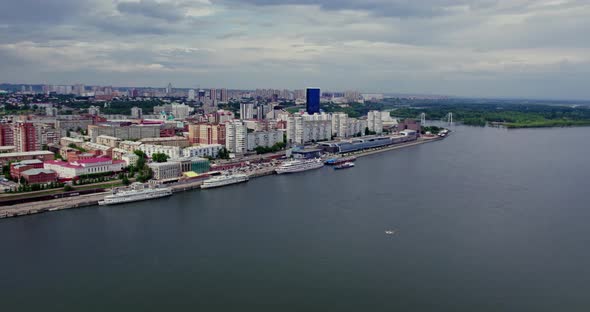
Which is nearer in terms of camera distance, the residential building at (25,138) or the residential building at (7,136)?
the residential building at (25,138)

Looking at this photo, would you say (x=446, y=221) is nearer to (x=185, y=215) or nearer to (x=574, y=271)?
(x=574, y=271)

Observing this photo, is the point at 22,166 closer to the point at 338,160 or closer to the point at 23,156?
the point at 23,156

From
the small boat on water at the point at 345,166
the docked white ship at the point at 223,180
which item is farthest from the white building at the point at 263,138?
the docked white ship at the point at 223,180

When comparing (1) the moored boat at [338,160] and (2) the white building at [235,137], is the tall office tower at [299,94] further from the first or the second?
(2) the white building at [235,137]

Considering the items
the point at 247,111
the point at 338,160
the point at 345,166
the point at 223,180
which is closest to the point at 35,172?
the point at 223,180

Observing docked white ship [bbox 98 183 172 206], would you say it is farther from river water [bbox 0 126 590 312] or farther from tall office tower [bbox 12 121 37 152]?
tall office tower [bbox 12 121 37 152]
